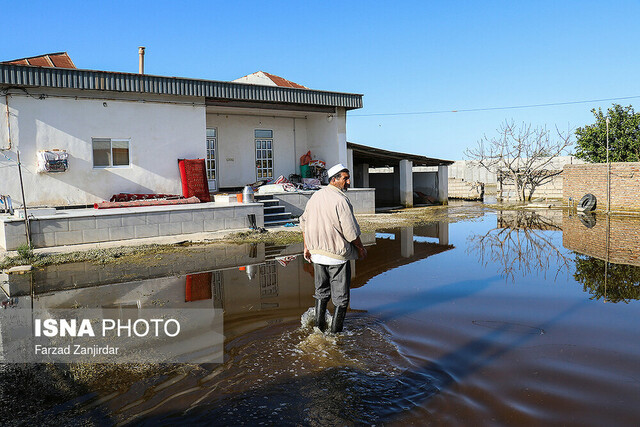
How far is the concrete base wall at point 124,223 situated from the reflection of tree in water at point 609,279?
324 inches

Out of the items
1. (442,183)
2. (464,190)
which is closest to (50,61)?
(442,183)

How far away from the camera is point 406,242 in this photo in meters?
11.9

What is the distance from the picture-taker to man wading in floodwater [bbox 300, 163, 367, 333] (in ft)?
15.8

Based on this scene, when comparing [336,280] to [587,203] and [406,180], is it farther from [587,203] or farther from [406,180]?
[406,180]

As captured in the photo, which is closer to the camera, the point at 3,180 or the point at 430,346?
the point at 430,346

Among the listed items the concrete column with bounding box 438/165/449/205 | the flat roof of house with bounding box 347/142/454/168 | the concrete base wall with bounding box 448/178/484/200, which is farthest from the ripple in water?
the concrete base wall with bounding box 448/178/484/200

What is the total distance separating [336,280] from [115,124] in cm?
1132

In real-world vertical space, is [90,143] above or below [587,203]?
above

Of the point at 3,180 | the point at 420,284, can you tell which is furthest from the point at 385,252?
the point at 3,180

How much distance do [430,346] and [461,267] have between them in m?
4.34

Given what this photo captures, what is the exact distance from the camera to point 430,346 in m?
4.74

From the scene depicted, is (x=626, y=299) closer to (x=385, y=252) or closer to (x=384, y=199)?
(x=385, y=252)

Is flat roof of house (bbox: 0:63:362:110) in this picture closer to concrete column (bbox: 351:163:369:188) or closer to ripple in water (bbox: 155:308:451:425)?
concrete column (bbox: 351:163:369:188)

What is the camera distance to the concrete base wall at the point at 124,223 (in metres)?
10.3
